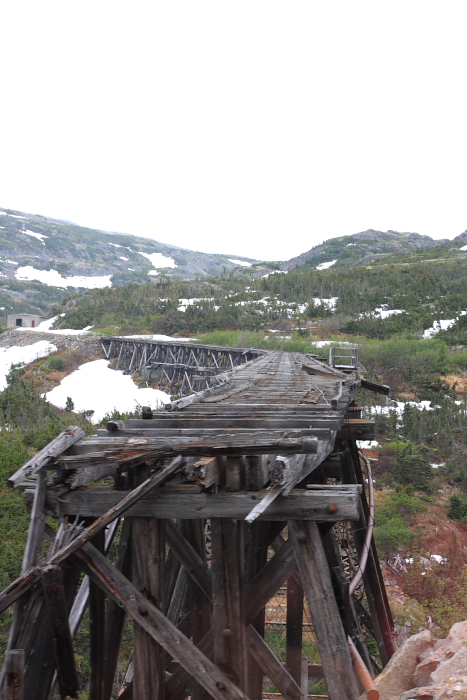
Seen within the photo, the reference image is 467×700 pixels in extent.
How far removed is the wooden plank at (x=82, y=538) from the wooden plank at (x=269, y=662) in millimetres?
1138

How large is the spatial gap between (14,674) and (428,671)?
3087mm

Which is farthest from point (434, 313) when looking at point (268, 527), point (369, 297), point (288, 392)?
point (268, 527)

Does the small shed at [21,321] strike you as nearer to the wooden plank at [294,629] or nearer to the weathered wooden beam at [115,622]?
the wooden plank at [294,629]

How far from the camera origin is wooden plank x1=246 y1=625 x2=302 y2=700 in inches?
114

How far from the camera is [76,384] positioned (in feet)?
102

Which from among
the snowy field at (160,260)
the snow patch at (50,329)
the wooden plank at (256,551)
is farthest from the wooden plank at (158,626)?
the snowy field at (160,260)

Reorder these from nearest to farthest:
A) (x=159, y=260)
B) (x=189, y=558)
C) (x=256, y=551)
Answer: (x=189, y=558) → (x=256, y=551) → (x=159, y=260)

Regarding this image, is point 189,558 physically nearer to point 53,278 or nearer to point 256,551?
point 256,551

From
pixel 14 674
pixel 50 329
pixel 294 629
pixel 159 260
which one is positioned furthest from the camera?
pixel 159 260

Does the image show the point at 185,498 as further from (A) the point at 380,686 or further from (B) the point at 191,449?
(A) the point at 380,686

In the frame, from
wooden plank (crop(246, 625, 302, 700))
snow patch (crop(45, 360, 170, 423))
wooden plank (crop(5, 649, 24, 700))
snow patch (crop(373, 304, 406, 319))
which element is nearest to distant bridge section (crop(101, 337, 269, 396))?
snow patch (crop(45, 360, 170, 423))

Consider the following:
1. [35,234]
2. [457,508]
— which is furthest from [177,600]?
[35,234]

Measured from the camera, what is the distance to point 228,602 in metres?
2.58

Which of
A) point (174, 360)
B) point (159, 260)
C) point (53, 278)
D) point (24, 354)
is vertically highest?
point (159, 260)
